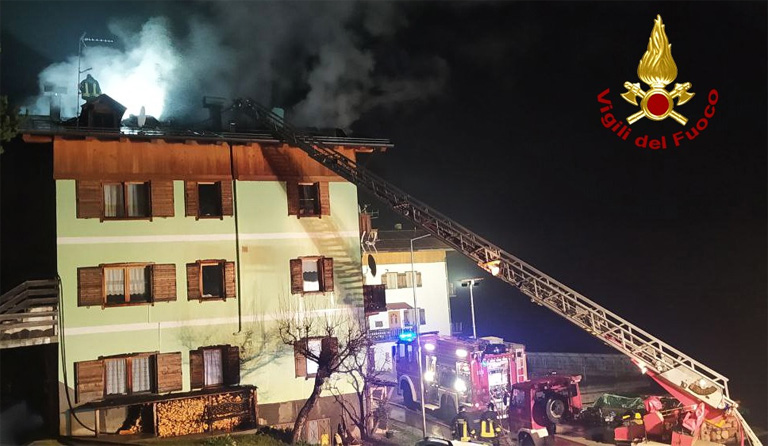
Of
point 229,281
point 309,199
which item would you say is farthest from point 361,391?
point 309,199

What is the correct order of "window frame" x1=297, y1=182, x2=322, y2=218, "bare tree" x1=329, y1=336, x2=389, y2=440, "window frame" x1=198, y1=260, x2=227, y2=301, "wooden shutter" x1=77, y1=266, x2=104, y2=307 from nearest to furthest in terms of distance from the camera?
"wooden shutter" x1=77, y1=266, x2=104, y2=307 → "window frame" x1=198, y1=260, x2=227, y2=301 → "bare tree" x1=329, y1=336, x2=389, y2=440 → "window frame" x1=297, y1=182, x2=322, y2=218

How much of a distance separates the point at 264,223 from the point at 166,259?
3920 millimetres

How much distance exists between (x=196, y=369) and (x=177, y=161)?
25.9 feet

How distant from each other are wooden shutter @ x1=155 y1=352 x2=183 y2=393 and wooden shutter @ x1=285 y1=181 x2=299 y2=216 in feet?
22.8

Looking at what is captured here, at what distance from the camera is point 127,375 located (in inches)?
795

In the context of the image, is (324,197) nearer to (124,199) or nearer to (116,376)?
(124,199)

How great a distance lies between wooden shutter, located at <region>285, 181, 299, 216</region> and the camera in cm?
2319

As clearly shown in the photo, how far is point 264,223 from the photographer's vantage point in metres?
22.7

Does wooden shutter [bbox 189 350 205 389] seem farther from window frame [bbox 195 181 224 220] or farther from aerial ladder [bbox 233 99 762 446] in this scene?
aerial ladder [bbox 233 99 762 446]

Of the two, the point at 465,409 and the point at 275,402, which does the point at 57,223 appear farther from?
the point at 465,409

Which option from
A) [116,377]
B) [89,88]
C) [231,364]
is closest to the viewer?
[116,377]

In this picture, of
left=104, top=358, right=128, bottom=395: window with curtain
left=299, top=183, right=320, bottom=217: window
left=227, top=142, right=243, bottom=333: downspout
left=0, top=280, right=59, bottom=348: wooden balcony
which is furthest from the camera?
left=299, top=183, right=320, bottom=217: window

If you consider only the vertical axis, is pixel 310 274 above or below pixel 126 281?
below

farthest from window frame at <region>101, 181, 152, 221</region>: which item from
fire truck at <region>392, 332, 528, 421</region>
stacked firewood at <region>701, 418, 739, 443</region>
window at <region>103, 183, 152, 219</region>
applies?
stacked firewood at <region>701, 418, 739, 443</region>
